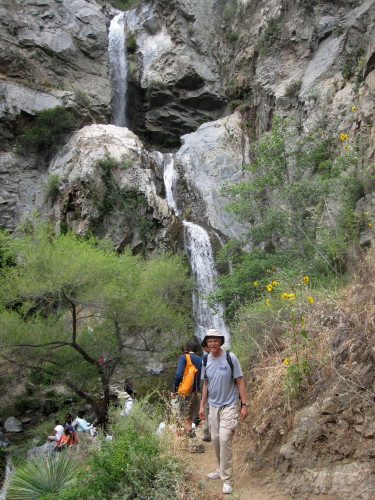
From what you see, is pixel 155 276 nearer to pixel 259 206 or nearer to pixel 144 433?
pixel 259 206

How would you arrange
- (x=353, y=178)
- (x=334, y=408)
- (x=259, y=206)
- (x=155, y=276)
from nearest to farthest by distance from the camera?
(x=334, y=408)
(x=353, y=178)
(x=259, y=206)
(x=155, y=276)

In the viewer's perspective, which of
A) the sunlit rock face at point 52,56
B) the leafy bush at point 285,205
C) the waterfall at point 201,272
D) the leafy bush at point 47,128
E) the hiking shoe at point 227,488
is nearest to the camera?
the hiking shoe at point 227,488

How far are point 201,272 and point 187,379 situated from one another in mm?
12334

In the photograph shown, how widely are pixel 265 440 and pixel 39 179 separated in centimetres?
2091

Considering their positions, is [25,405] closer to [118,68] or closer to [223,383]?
[223,383]

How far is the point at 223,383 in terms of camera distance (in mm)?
4320

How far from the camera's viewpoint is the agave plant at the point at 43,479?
470 cm

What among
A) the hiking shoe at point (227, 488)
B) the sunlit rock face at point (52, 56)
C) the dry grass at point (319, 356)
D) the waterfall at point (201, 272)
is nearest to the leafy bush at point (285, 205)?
the dry grass at point (319, 356)

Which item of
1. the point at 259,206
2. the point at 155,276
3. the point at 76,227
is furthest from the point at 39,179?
the point at 259,206

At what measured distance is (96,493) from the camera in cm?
388

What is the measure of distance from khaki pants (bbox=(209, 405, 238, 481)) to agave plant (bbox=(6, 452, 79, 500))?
1.64m

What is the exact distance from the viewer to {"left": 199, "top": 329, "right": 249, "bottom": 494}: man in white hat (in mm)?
4160

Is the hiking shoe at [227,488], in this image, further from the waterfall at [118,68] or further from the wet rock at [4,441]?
the waterfall at [118,68]

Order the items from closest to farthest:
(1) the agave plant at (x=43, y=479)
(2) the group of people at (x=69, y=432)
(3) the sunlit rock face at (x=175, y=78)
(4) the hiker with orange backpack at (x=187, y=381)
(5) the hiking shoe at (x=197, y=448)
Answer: (1) the agave plant at (x=43, y=479), (5) the hiking shoe at (x=197, y=448), (4) the hiker with orange backpack at (x=187, y=381), (2) the group of people at (x=69, y=432), (3) the sunlit rock face at (x=175, y=78)
